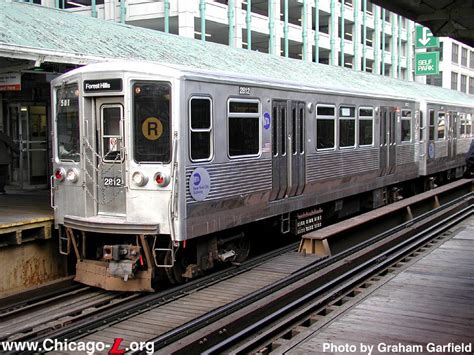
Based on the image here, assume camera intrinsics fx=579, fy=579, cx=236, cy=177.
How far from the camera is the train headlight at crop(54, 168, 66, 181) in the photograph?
336 inches

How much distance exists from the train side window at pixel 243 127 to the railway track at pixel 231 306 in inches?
74.8

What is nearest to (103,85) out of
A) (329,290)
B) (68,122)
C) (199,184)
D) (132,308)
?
(68,122)

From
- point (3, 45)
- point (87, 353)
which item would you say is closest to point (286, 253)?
point (87, 353)

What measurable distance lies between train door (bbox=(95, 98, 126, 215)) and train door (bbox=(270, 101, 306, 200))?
292 cm

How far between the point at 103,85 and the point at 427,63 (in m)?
24.6

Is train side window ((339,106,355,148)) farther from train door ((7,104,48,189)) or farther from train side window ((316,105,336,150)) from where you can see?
train door ((7,104,48,189))

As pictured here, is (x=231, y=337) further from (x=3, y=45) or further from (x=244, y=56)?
(x=244, y=56)

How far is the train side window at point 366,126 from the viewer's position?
1322 cm

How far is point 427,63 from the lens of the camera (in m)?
29.2

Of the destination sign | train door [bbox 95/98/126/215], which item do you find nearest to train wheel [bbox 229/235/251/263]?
train door [bbox 95/98/126/215]

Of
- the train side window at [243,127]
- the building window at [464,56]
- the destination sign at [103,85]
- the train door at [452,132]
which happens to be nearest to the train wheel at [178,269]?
the train side window at [243,127]

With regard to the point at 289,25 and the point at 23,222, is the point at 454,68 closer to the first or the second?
the point at 289,25

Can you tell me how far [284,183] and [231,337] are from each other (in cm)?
452

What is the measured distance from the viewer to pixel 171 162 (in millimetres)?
7586
